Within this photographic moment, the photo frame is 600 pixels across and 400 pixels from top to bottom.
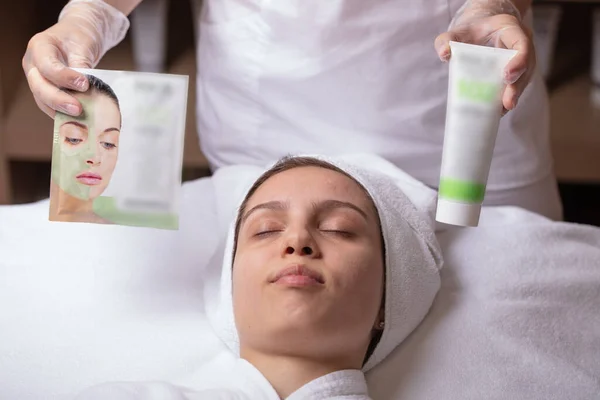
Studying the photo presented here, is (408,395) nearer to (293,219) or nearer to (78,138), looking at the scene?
(293,219)

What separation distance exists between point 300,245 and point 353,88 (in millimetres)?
458

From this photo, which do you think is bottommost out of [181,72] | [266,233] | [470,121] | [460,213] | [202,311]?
[202,311]

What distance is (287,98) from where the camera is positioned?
1526mm

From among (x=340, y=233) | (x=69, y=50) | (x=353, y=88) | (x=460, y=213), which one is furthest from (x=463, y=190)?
(x=69, y=50)

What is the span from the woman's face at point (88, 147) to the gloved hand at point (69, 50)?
0.02 m

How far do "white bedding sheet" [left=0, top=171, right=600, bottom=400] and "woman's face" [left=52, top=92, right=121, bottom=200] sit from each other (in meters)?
0.25

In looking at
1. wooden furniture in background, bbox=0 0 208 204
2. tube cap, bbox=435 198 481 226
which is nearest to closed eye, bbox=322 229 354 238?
tube cap, bbox=435 198 481 226

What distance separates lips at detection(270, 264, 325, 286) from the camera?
1099mm

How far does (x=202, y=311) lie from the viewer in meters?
1.36

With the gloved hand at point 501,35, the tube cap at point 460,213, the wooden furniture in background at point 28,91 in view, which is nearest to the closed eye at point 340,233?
the tube cap at point 460,213

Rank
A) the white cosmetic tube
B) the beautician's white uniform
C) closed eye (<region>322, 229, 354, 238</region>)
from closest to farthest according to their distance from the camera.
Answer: the white cosmetic tube
closed eye (<region>322, 229, 354, 238</region>)
the beautician's white uniform

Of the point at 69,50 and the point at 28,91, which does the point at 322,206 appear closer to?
the point at 69,50

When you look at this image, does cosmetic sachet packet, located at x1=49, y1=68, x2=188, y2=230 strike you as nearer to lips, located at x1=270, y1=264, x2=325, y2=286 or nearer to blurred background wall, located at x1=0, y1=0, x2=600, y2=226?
lips, located at x1=270, y1=264, x2=325, y2=286

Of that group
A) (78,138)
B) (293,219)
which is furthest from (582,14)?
(78,138)
